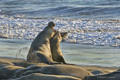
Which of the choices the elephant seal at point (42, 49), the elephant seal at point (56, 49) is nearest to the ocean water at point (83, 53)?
the elephant seal at point (42, 49)

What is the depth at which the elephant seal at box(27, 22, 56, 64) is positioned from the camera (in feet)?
23.6

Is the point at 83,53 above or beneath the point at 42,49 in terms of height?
beneath

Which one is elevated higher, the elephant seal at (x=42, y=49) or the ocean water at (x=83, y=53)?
the elephant seal at (x=42, y=49)

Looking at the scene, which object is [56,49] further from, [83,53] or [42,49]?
[83,53]

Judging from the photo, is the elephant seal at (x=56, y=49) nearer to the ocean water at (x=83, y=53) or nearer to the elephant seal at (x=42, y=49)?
the elephant seal at (x=42, y=49)

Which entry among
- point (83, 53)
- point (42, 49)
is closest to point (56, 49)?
point (42, 49)

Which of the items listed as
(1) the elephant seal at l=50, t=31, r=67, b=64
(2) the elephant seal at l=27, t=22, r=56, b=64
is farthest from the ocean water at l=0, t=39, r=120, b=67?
(1) the elephant seal at l=50, t=31, r=67, b=64

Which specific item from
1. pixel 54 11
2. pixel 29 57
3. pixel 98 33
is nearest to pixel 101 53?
pixel 29 57

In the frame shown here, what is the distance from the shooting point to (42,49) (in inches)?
296

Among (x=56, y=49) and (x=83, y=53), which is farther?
(x=83, y=53)

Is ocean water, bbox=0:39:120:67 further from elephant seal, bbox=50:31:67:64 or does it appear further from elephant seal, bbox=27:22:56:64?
elephant seal, bbox=50:31:67:64

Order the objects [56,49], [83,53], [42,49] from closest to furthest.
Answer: [42,49], [56,49], [83,53]

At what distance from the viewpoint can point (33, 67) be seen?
5.46m

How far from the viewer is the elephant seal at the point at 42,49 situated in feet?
23.6
